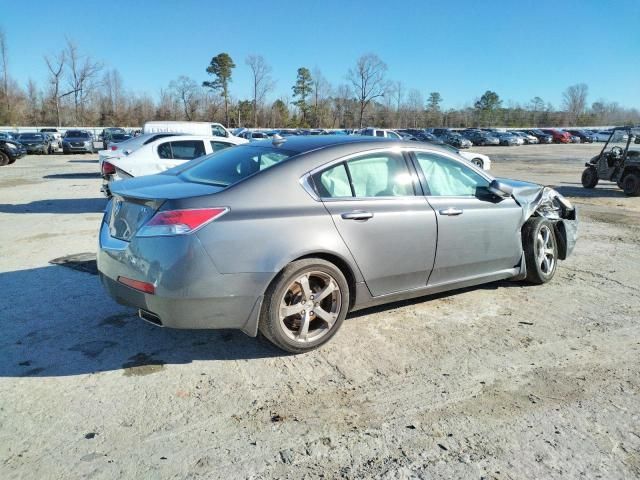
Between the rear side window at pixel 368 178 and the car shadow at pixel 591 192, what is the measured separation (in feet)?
38.5

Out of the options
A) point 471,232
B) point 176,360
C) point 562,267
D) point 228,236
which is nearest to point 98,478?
point 176,360

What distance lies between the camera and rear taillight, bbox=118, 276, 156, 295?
337 cm

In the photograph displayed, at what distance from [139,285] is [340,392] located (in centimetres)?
149

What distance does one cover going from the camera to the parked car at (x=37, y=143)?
33.7 m

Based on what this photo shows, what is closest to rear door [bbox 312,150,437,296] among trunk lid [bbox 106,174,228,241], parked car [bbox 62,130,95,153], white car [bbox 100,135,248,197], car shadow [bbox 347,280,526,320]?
car shadow [bbox 347,280,526,320]

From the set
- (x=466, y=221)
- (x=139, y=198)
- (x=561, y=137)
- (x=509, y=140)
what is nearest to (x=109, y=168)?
(x=139, y=198)

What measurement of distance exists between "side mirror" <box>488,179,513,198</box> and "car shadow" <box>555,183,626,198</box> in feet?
34.8

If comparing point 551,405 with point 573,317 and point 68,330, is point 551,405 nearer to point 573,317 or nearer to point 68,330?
point 573,317

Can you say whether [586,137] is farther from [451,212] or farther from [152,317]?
[152,317]

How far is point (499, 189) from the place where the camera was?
4.93m

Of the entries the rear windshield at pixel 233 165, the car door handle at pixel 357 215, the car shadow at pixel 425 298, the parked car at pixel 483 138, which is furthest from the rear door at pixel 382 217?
the parked car at pixel 483 138

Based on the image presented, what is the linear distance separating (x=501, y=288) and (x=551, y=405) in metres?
2.41

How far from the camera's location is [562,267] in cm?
636

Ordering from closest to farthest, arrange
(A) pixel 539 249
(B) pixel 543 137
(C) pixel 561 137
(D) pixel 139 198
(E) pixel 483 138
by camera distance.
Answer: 1. (D) pixel 139 198
2. (A) pixel 539 249
3. (E) pixel 483 138
4. (C) pixel 561 137
5. (B) pixel 543 137
